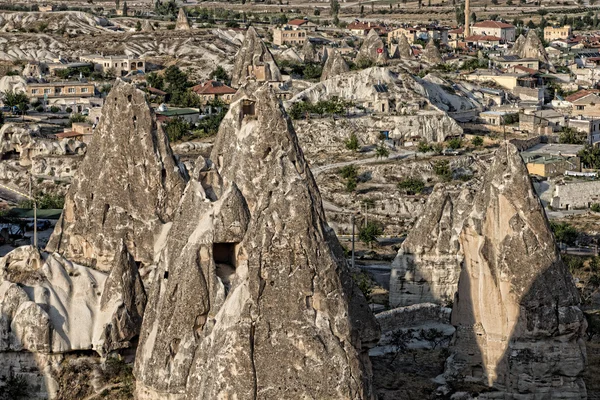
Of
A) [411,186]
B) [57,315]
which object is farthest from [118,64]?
[57,315]

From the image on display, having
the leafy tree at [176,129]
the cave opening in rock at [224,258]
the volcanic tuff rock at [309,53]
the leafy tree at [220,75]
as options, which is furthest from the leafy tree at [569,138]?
the cave opening in rock at [224,258]

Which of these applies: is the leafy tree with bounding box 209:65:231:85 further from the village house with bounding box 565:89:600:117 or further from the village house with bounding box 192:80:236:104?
the village house with bounding box 565:89:600:117

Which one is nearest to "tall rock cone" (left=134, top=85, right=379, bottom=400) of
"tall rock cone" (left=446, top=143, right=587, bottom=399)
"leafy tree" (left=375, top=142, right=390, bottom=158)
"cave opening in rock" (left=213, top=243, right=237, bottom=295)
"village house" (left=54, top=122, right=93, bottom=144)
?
"cave opening in rock" (left=213, top=243, right=237, bottom=295)

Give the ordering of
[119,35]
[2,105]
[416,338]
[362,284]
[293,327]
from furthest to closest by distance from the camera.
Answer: [119,35]
[2,105]
[362,284]
[416,338]
[293,327]

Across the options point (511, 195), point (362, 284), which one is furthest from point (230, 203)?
point (362, 284)

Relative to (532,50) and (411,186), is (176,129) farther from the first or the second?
(532,50)

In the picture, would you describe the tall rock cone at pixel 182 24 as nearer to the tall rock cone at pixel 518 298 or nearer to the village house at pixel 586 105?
the village house at pixel 586 105

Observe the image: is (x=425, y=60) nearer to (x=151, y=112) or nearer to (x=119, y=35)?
(x=119, y=35)
